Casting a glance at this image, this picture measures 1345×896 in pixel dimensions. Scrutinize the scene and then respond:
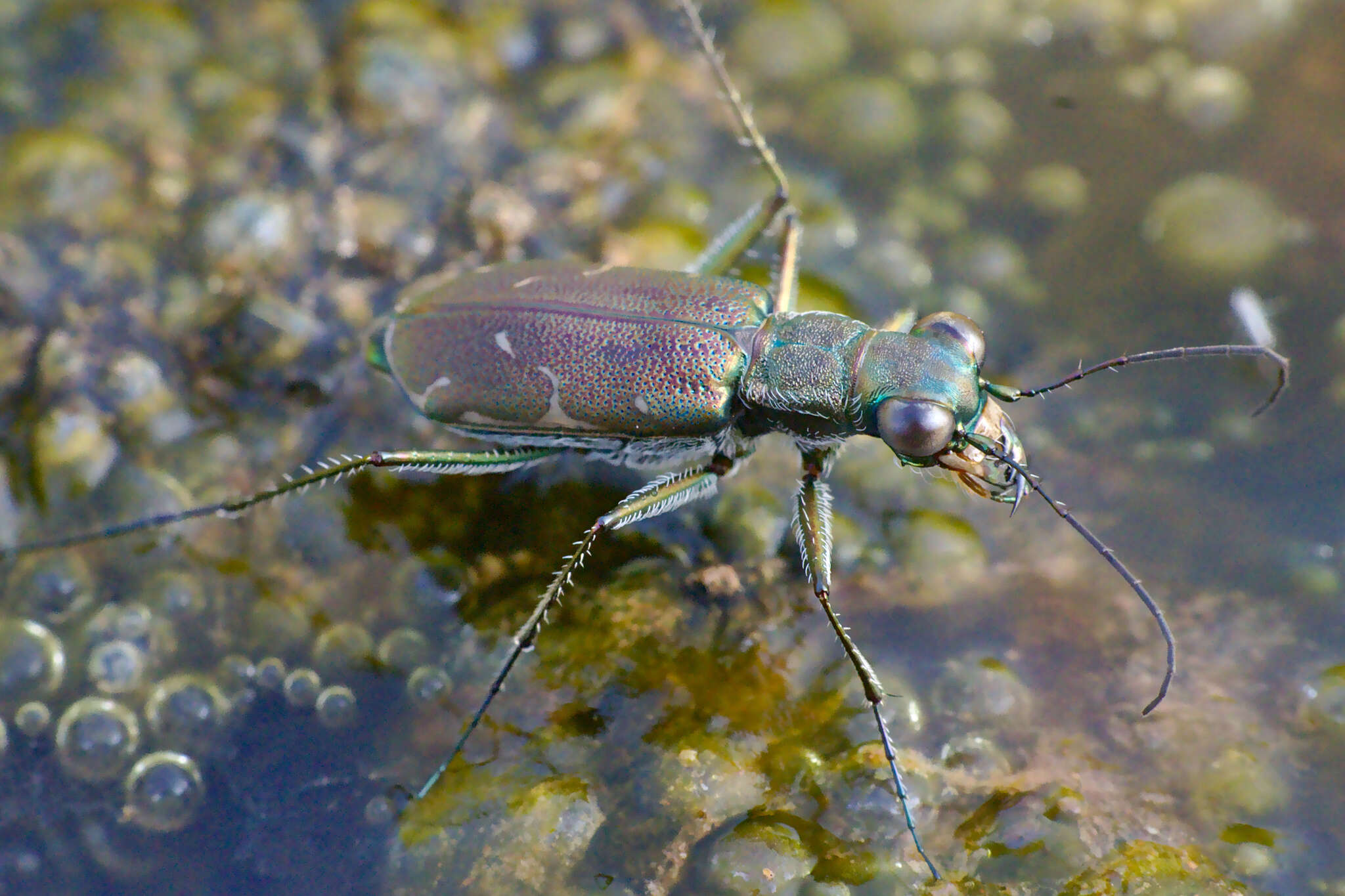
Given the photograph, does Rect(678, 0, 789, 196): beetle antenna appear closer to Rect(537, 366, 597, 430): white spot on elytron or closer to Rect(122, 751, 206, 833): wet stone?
Rect(537, 366, 597, 430): white spot on elytron

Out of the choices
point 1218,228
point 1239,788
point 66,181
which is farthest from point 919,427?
point 66,181

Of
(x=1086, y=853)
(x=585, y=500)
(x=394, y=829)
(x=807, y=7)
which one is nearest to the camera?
(x=1086, y=853)

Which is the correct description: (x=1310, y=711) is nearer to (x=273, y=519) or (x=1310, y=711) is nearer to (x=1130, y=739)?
(x=1130, y=739)

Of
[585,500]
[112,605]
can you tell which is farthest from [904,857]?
[112,605]

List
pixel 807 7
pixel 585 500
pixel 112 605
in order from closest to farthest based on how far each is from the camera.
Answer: pixel 112 605
pixel 585 500
pixel 807 7

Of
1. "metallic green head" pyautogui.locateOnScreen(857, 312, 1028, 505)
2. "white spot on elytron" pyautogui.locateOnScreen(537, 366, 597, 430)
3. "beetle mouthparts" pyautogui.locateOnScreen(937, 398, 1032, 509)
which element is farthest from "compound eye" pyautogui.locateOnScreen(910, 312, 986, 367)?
"white spot on elytron" pyautogui.locateOnScreen(537, 366, 597, 430)

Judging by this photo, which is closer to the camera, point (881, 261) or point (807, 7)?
point (881, 261)

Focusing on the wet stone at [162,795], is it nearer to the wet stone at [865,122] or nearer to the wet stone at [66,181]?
the wet stone at [66,181]
